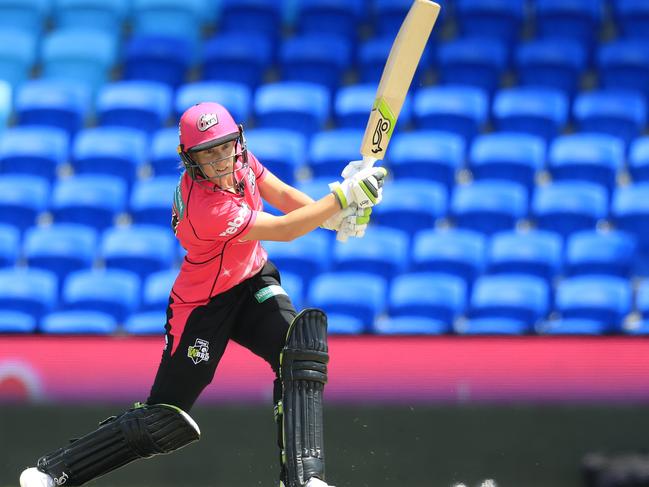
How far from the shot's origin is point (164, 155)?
28.5ft

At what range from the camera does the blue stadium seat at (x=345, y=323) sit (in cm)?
737

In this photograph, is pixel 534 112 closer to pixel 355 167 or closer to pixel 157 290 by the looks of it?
pixel 157 290

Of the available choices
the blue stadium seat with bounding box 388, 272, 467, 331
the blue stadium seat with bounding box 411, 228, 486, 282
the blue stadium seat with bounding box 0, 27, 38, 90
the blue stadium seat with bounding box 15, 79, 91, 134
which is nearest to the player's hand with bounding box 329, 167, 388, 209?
the blue stadium seat with bounding box 388, 272, 467, 331

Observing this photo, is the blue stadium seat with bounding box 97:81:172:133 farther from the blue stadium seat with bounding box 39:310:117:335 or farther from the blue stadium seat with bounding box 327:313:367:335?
the blue stadium seat with bounding box 327:313:367:335

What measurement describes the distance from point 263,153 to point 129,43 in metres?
2.08

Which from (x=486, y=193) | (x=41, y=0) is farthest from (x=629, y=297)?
(x=41, y=0)

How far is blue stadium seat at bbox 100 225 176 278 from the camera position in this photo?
805 cm

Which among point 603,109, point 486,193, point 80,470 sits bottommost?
point 80,470

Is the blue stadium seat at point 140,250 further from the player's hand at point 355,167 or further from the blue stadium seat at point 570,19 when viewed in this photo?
the player's hand at point 355,167

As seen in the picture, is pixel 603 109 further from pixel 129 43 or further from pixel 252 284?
pixel 252 284

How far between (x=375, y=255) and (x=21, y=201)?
2.79 metres

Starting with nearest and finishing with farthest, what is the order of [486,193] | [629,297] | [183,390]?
[183,390] → [629,297] → [486,193]

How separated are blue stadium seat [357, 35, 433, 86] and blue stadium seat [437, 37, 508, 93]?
8.2 inches

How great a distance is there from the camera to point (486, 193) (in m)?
8.05
